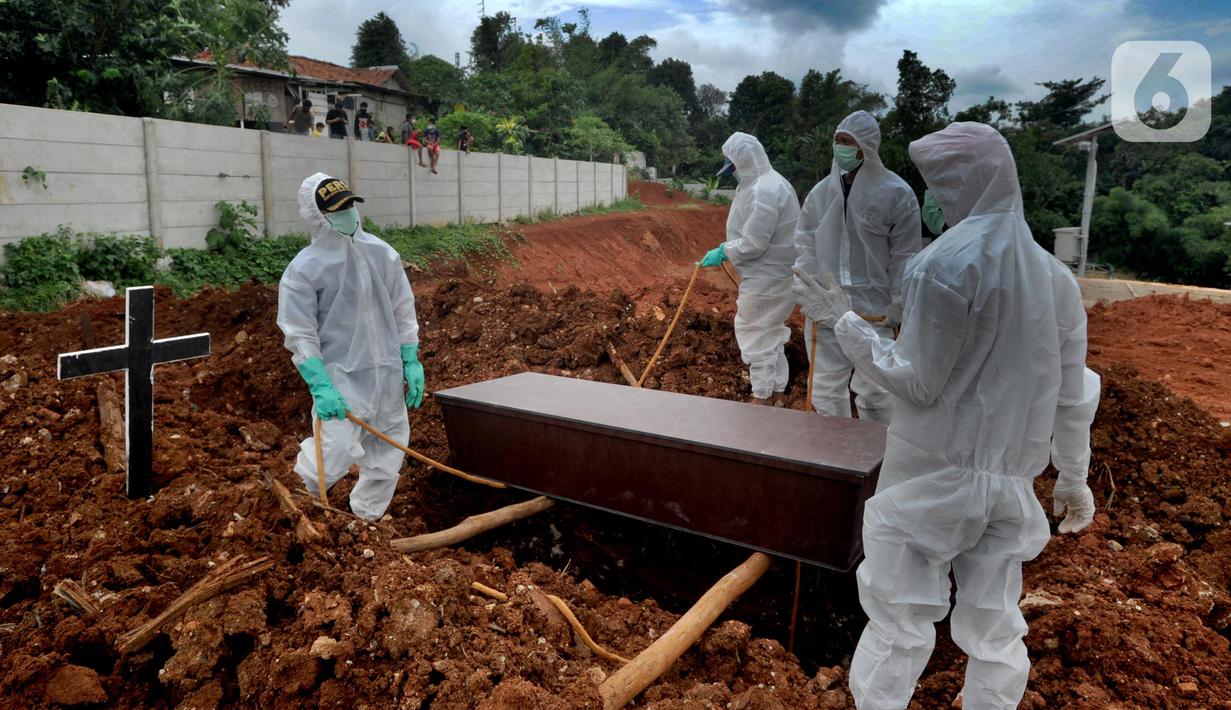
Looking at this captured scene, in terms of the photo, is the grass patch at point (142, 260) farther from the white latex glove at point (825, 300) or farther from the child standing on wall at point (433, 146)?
the white latex glove at point (825, 300)

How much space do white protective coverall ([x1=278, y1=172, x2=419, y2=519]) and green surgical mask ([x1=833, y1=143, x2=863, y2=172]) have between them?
254 cm

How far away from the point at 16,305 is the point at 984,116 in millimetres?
15133

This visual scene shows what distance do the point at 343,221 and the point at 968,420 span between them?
2.68 meters

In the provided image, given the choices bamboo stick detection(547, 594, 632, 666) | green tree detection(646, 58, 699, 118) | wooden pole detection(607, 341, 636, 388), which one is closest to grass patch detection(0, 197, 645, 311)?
wooden pole detection(607, 341, 636, 388)

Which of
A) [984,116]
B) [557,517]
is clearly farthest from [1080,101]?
[557,517]

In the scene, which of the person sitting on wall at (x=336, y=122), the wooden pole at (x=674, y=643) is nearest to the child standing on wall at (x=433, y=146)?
the person sitting on wall at (x=336, y=122)

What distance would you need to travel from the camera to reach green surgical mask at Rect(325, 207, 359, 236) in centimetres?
330

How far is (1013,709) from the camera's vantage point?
83.8 inches

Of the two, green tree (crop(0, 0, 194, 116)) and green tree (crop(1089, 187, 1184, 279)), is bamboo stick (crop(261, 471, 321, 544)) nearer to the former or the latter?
green tree (crop(0, 0, 194, 116))

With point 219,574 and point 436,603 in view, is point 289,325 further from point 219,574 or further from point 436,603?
point 436,603

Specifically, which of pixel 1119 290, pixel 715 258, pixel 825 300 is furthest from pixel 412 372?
pixel 1119 290

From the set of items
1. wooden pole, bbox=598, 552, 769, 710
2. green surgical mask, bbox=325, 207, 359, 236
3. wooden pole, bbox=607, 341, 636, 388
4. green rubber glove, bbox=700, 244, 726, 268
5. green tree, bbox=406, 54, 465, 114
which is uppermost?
green tree, bbox=406, 54, 465, 114

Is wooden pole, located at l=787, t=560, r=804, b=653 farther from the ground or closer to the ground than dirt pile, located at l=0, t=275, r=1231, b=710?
closer to the ground

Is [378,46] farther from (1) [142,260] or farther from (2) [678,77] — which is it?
(1) [142,260]
